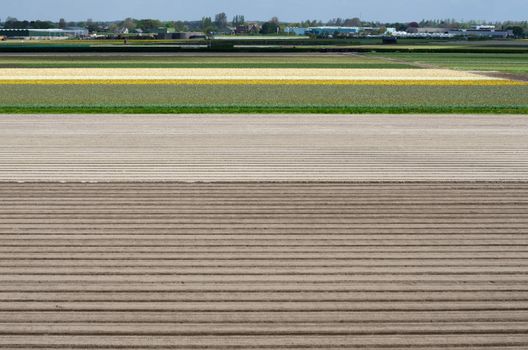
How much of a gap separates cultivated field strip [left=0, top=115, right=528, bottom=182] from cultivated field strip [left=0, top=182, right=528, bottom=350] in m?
1.22

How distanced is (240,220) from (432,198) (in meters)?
2.98

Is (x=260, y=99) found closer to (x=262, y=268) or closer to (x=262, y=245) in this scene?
(x=262, y=245)

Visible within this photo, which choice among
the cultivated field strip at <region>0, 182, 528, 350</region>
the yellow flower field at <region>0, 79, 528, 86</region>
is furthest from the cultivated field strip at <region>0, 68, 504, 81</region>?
the cultivated field strip at <region>0, 182, 528, 350</region>

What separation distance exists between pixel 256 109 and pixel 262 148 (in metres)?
7.70

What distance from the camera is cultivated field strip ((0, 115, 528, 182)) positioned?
12344 mm

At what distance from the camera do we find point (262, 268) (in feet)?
24.7

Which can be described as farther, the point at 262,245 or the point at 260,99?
the point at 260,99

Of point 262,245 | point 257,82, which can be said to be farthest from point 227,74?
point 262,245

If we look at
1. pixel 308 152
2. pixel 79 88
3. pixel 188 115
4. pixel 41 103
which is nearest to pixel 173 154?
pixel 308 152

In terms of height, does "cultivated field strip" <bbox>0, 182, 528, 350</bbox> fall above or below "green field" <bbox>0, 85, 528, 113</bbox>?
above

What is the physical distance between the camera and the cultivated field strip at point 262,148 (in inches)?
486

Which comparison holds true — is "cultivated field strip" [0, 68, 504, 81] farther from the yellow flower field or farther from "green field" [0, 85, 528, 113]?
"green field" [0, 85, 528, 113]

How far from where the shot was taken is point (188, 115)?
20891mm

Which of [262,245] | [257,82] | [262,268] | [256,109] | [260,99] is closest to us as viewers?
[262,268]
